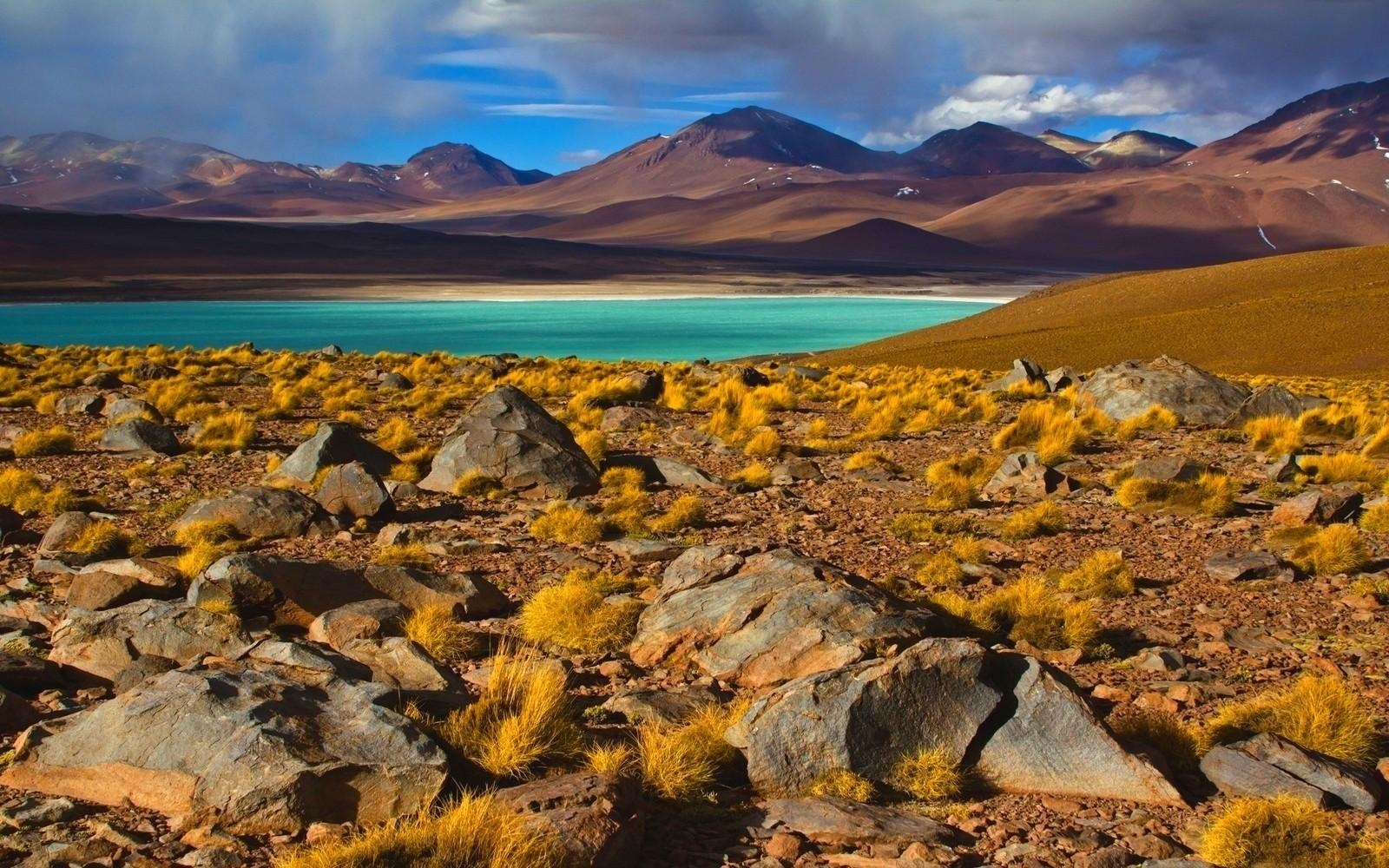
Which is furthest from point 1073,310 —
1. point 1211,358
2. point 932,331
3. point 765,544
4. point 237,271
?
point 237,271

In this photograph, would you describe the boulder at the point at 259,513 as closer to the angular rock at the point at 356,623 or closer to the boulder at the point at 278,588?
the boulder at the point at 278,588

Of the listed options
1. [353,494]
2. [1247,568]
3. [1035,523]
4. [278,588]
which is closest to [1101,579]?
[1247,568]

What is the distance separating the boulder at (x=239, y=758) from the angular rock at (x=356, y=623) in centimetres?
166

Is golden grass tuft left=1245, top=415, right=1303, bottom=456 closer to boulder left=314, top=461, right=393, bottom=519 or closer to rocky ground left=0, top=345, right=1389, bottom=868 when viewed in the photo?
rocky ground left=0, top=345, right=1389, bottom=868

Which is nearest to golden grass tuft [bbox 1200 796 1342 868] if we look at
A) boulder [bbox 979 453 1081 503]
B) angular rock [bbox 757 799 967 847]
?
angular rock [bbox 757 799 967 847]

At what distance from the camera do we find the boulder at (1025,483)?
1104 cm

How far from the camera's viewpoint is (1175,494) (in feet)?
34.2

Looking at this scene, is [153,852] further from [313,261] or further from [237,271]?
[313,261]

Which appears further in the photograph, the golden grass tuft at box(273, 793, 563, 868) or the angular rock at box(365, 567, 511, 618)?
the angular rock at box(365, 567, 511, 618)

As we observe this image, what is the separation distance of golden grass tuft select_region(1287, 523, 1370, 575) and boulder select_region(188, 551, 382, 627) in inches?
252

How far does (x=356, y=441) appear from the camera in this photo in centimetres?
1207

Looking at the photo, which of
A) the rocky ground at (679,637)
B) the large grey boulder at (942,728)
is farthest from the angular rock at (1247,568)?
the large grey boulder at (942,728)

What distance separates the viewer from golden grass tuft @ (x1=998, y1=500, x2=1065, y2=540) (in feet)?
30.9

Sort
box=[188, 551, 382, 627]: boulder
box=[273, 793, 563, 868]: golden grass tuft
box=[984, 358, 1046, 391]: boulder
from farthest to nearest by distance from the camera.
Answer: box=[984, 358, 1046, 391]: boulder
box=[188, 551, 382, 627]: boulder
box=[273, 793, 563, 868]: golden grass tuft
